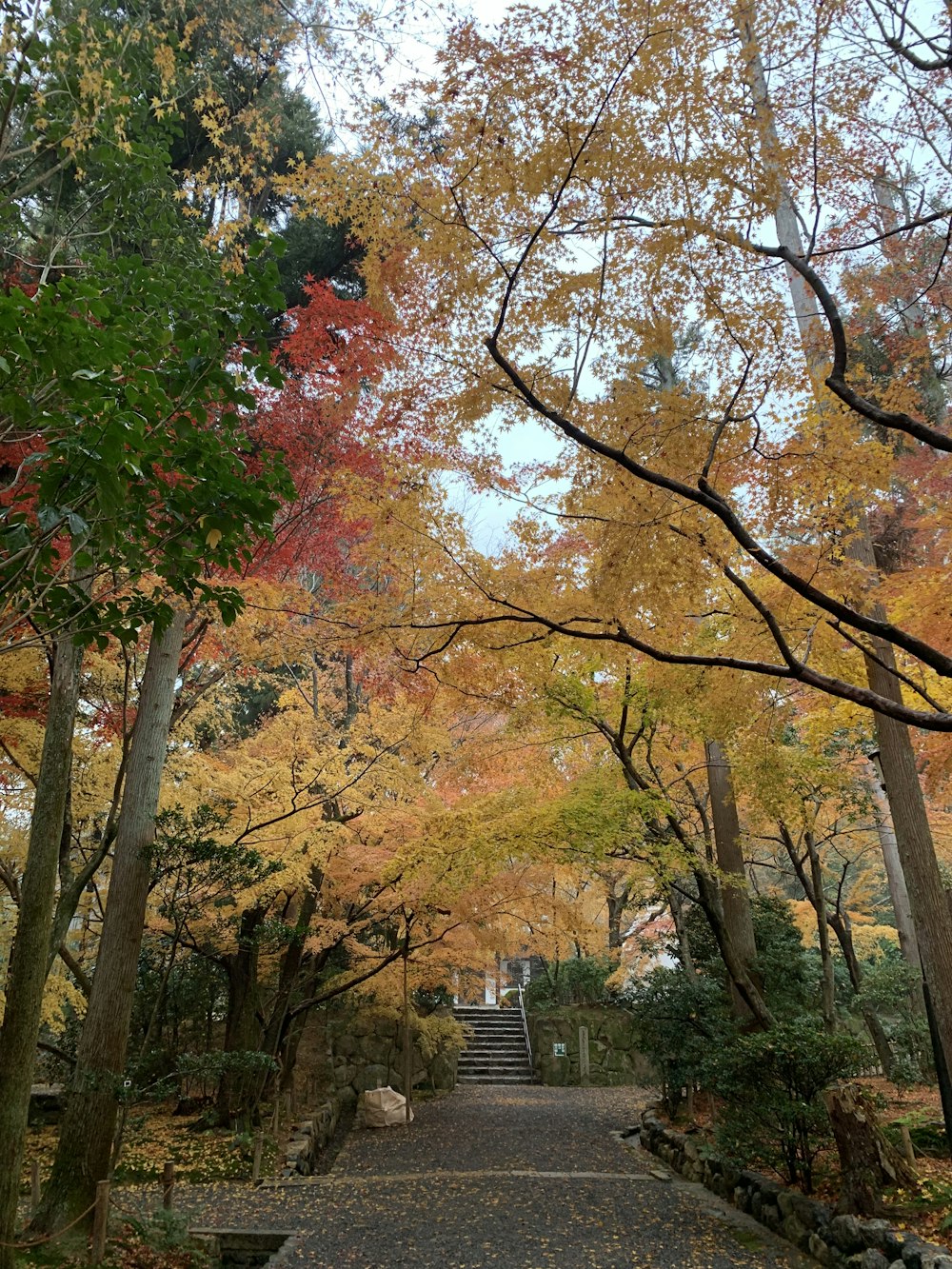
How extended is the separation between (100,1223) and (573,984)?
600 inches

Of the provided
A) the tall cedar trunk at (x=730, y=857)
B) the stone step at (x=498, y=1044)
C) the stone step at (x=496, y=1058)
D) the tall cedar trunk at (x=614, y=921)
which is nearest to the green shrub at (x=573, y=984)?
the tall cedar trunk at (x=614, y=921)

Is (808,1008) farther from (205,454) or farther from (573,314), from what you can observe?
(205,454)

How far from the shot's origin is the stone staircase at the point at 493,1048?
16.7 m

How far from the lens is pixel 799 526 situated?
6.10 meters

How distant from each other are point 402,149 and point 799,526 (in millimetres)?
4128

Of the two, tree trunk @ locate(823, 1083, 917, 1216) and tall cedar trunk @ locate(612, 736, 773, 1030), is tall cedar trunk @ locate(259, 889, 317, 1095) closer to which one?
tall cedar trunk @ locate(612, 736, 773, 1030)

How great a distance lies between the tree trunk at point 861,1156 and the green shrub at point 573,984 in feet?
43.8

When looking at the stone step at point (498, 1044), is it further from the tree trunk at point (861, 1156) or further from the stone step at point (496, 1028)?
the tree trunk at point (861, 1156)

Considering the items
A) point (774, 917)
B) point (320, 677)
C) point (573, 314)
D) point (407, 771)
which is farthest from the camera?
point (320, 677)

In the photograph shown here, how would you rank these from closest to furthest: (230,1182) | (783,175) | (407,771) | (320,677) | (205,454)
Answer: (205,454), (783,175), (230,1182), (407,771), (320,677)

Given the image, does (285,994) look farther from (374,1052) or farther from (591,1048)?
(591,1048)

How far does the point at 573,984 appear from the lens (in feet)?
60.3

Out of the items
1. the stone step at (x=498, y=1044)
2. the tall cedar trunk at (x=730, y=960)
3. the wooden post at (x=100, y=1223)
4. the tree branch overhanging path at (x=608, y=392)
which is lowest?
the stone step at (x=498, y=1044)

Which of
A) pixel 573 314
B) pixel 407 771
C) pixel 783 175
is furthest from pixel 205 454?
pixel 407 771
